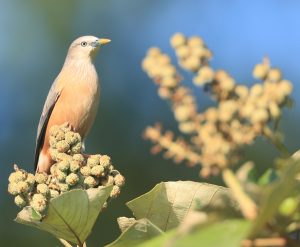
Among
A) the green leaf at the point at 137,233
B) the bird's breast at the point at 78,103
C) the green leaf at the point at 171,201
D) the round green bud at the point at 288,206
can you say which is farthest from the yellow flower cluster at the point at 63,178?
the bird's breast at the point at 78,103

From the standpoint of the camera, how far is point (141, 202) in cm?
193

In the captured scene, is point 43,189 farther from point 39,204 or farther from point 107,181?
point 107,181

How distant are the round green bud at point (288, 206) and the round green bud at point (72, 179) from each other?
118 centimetres

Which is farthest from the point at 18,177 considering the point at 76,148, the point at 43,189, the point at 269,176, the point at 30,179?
the point at 269,176

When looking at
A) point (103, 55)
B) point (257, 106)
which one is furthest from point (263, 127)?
point (103, 55)

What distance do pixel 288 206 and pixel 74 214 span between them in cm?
71

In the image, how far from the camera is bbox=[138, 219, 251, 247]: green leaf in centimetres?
105

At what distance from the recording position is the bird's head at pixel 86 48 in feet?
20.4

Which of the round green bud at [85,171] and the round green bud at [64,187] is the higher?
the round green bud at [85,171]

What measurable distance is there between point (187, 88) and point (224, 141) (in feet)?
0.31

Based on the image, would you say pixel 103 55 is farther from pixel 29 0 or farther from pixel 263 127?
pixel 263 127

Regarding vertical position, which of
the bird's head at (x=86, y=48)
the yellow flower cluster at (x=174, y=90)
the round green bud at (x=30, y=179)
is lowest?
the yellow flower cluster at (x=174, y=90)

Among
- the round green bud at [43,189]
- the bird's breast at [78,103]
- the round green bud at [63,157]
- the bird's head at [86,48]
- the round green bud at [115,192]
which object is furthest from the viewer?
the bird's head at [86,48]

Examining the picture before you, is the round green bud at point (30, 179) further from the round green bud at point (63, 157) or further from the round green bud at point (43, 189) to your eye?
the round green bud at point (63, 157)
